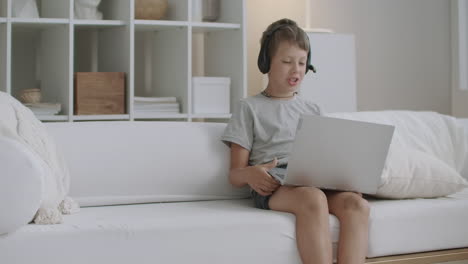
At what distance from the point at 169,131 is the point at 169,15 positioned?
1.55 m

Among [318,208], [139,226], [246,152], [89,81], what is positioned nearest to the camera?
[139,226]

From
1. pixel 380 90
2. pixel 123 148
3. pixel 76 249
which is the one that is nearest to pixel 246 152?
pixel 123 148

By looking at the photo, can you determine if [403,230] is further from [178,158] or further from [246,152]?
[178,158]

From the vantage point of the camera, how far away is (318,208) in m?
2.02

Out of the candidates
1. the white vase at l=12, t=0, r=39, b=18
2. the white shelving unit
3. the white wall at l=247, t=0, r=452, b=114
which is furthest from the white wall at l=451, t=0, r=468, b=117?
the white vase at l=12, t=0, r=39, b=18

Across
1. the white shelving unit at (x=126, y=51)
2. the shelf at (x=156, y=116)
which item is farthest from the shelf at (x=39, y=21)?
the shelf at (x=156, y=116)

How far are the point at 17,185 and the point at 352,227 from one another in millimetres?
904

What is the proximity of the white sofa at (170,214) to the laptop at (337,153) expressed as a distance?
0.11 m

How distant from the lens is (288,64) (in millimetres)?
2389

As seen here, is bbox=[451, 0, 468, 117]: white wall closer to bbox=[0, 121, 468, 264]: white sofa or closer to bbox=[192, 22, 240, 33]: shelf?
bbox=[192, 22, 240, 33]: shelf

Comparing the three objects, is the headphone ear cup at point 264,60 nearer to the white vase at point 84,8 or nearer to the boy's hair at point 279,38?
the boy's hair at point 279,38

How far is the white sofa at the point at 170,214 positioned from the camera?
1.82 metres

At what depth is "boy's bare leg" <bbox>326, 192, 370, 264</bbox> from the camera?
79.4 inches

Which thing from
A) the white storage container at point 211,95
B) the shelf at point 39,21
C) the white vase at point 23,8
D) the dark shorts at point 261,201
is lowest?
the dark shorts at point 261,201
